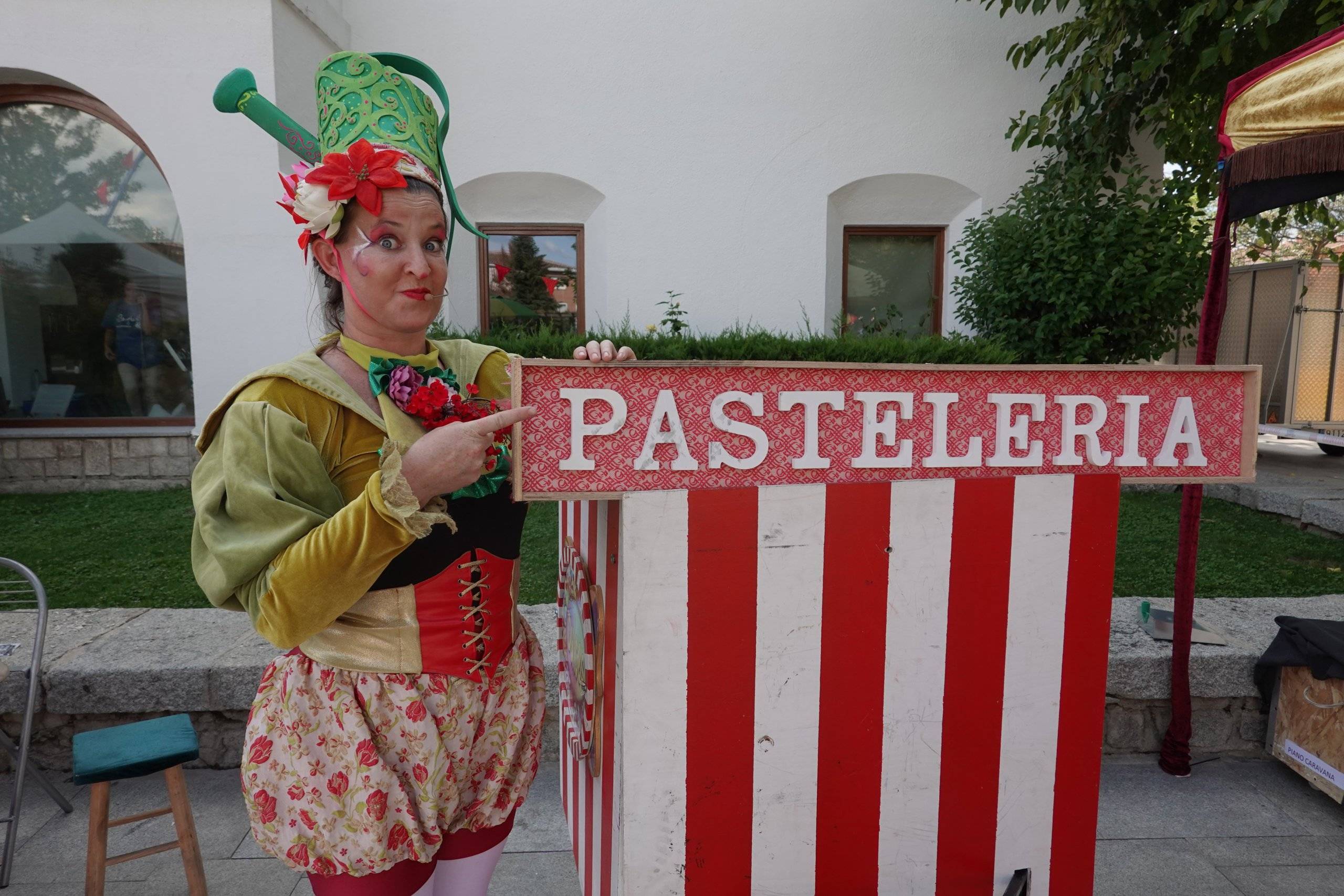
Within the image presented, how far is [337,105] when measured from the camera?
54.8 inches

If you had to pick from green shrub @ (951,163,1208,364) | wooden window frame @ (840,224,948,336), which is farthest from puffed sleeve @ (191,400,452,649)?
wooden window frame @ (840,224,948,336)

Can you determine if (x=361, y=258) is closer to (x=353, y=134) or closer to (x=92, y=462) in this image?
(x=353, y=134)

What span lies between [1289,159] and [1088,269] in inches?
131

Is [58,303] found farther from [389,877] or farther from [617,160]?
[389,877]

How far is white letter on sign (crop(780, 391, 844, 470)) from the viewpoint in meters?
1.18

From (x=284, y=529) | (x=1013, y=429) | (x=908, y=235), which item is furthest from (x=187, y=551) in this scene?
(x=908, y=235)

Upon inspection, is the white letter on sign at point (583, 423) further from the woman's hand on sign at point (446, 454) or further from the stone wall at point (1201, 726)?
the stone wall at point (1201, 726)

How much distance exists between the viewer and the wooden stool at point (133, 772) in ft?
6.23

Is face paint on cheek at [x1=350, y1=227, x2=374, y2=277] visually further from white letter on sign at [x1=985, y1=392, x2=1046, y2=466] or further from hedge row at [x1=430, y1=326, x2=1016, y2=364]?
hedge row at [x1=430, y1=326, x2=1016, y2=364]

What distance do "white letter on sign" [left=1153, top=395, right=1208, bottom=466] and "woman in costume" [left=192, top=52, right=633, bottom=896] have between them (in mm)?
947

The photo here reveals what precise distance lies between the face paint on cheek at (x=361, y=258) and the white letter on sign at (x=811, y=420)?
0.73m

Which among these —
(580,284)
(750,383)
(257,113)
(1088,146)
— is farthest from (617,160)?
(750,383)

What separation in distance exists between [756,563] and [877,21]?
22.2 feet

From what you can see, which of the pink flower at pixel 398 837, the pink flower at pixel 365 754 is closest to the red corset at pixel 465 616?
the pink flower at pixel 365 754
